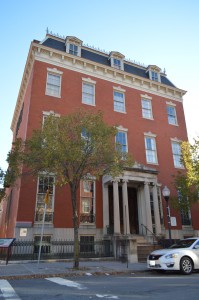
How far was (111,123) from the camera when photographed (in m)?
22.3

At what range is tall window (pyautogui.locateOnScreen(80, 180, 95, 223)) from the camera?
59.3ft

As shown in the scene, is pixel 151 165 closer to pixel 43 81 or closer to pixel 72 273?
pixel 43 81

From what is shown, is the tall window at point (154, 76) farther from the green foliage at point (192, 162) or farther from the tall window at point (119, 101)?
the green foliage at point (192, 162)

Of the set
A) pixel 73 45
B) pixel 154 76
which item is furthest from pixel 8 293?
pixel 154 76

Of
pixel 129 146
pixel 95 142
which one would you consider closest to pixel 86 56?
pixel 129 146

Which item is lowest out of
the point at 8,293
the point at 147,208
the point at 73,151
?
the point at 8,293

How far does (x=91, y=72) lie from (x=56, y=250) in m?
15.3

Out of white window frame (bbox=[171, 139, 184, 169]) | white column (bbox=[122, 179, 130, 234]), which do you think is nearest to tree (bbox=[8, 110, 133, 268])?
white column (bbox=[122, 179, 130, 234])

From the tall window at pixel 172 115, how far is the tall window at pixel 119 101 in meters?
5.63

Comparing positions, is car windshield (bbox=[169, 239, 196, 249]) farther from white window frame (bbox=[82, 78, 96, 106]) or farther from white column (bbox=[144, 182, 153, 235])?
white window frame (bbox=[82, 78, 96, 106])

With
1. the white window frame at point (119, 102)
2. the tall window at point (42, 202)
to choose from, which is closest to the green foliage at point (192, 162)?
the white window frame at point (119, 102)

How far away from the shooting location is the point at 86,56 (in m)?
24.0

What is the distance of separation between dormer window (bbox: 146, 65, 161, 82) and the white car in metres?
20.4

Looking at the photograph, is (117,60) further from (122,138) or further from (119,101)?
(122,138)
